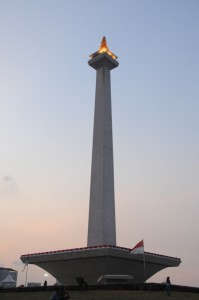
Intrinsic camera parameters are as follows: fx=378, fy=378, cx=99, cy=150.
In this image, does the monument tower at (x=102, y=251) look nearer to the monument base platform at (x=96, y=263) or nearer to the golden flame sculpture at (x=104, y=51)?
the monument base platform at (x=96, y=263)

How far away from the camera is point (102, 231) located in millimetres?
47625

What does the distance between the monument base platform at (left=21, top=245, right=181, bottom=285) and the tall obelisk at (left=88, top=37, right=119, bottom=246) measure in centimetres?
353

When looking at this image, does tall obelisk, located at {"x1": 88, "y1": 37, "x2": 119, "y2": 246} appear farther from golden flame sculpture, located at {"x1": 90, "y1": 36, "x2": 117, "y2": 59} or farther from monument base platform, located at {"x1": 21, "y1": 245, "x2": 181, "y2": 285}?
monument base platform, located at {"x1": 21, "y1": 245, "x2": 181, "y2": 285}

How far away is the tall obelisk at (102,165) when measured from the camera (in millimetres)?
48406

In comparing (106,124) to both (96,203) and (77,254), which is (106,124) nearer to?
(96,203)

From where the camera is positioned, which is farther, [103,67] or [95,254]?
[103,67]

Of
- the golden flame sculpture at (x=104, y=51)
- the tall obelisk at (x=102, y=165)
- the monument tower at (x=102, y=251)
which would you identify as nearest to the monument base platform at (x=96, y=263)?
the monument tower at (x=102, y=251)

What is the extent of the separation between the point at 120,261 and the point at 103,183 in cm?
1049

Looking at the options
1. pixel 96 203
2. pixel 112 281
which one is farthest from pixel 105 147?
pixel 112 281

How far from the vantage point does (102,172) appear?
50.6 m

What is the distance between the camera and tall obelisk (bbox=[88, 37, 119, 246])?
159 ft

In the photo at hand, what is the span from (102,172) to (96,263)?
1214 cm

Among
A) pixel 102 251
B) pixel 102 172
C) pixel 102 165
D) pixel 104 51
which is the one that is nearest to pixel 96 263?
pixel 102 251

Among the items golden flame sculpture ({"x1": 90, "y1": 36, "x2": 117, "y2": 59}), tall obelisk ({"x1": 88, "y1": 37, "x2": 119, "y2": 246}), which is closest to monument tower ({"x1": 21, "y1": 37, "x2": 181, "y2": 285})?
tall obelisk ({"x1": 88, "y1": 37, "x2": 119, "y2": 246})
